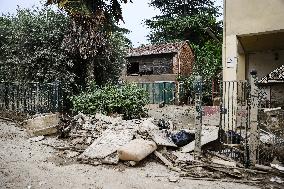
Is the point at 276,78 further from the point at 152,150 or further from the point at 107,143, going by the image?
the point at 107,143

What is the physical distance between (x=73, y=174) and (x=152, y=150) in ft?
6.70

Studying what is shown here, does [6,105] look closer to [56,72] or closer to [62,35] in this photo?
[56,72]

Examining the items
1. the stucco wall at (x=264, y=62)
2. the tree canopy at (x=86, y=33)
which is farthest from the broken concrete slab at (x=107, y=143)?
the stucco wall at (x=264, y=62)

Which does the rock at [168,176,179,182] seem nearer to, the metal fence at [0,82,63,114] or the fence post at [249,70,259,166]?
the fence post at [249,70,259,166]

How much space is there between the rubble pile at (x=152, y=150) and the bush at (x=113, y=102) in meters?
2.84

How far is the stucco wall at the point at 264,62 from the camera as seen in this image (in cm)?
1468

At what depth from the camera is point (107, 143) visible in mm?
8039

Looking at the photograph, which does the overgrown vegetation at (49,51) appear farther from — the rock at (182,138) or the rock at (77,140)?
the rock at (182,138)

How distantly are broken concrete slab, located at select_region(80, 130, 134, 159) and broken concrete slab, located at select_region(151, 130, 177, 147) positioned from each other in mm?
652

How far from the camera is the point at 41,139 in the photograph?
934cm

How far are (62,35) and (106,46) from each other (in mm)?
2172

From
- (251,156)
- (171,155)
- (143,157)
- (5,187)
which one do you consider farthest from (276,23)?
(5,187)

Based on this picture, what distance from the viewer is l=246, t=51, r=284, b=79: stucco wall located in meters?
14.7

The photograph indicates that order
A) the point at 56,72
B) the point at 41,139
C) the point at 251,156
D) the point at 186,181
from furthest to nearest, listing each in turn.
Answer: the point at 56,72 < the point at 41,139 < the point at 251,156 < the point at 186,181
